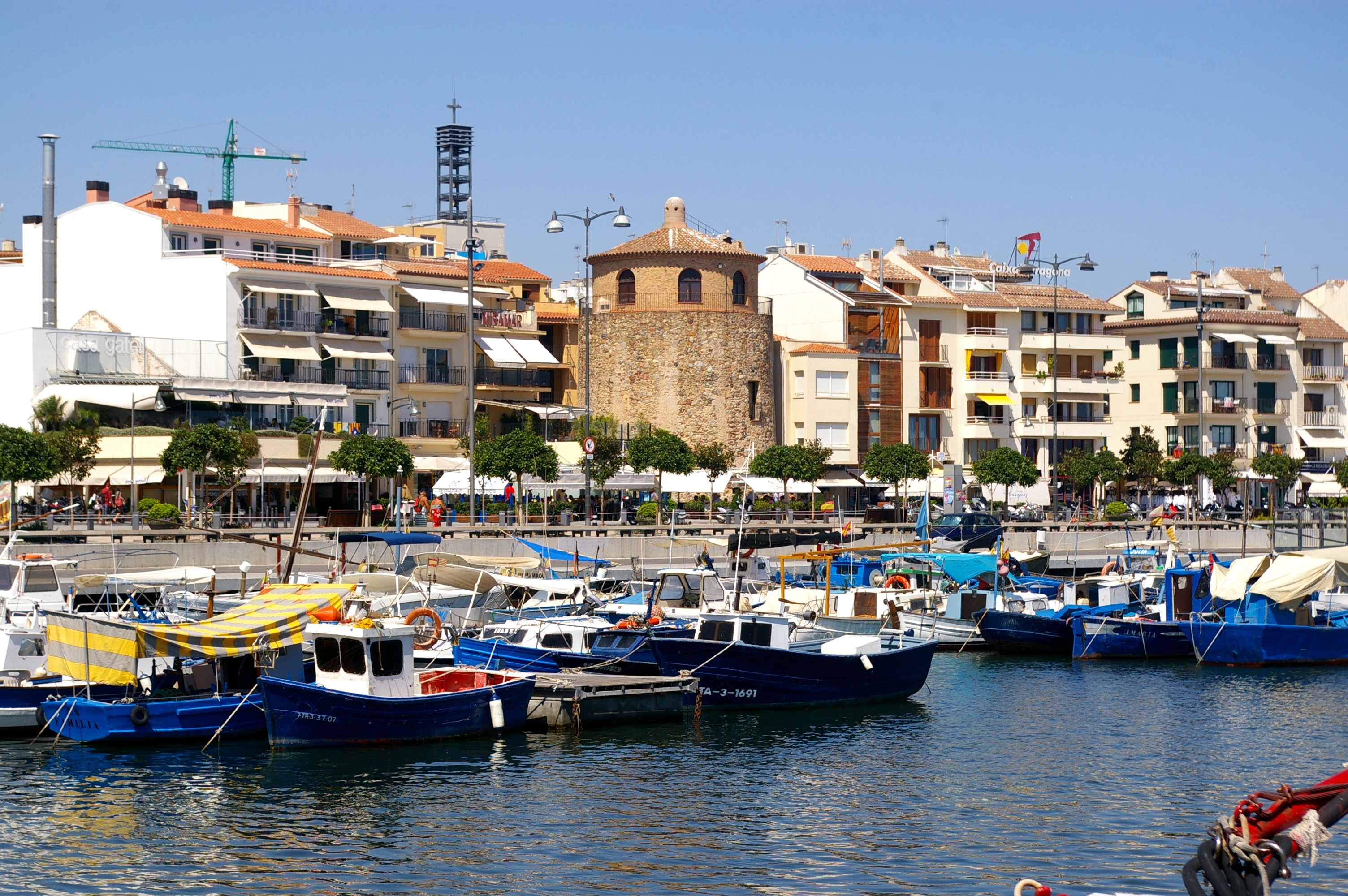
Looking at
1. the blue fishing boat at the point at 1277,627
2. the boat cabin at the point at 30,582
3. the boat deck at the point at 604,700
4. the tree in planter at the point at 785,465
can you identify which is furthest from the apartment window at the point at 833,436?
the boat cabin at the point at 30,582

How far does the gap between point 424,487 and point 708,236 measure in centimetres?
1678

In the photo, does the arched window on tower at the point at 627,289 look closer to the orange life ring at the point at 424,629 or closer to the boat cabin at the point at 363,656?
the orange life ring at the point at 424,629

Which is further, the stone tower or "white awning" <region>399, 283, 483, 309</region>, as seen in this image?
the stone tower

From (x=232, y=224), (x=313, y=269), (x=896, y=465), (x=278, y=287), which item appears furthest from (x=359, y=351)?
Answer: (x=896, y=465)

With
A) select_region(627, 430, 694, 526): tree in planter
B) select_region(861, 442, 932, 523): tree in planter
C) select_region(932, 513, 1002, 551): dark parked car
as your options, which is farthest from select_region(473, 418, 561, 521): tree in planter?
select_region(861, 442, 932, 523): tree in planter

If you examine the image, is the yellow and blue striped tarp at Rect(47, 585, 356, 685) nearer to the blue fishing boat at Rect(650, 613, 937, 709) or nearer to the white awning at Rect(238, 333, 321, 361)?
the blue fishing boat at Rect(650, 613, 937, 709)

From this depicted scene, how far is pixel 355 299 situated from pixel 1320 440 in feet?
173

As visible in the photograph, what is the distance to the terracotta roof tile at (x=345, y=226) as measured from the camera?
246 feet

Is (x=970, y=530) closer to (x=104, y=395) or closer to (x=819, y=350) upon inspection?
(x=819, y=350)

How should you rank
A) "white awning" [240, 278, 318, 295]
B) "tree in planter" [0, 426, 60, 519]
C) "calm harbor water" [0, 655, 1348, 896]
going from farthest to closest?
1. "white awning" [240, 278, 318, 295]
2. "tree in planter" [0, 426, 60, 519]
3. "calm harbor water" [0, 655, 1348, 896]

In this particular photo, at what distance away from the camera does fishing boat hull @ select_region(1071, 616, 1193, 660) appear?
41.1 meters

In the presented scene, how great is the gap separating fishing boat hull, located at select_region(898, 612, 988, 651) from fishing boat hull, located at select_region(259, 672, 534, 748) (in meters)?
15.2

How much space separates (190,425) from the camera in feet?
202

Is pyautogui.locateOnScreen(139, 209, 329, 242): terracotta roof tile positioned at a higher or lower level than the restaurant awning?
higher
